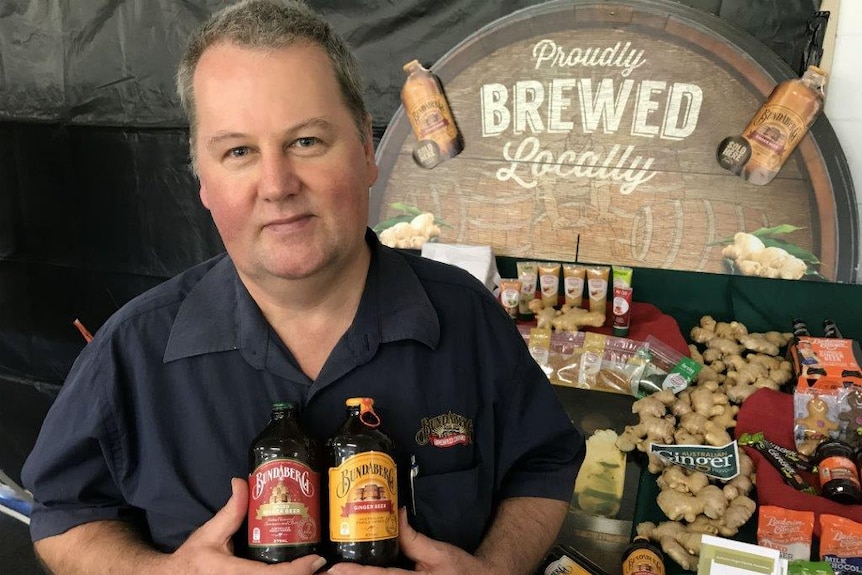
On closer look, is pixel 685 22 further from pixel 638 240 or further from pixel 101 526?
pixel 101 526

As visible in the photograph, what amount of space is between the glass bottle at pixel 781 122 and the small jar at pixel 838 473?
1.05 meters

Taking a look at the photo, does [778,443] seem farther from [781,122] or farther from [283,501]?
[283,501]

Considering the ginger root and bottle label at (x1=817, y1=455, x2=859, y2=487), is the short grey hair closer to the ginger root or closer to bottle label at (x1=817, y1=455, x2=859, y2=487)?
the ginger root

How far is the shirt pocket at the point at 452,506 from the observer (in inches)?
44.3

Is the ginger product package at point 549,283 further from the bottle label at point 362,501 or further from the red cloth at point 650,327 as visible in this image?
the bottle label at point 362,501

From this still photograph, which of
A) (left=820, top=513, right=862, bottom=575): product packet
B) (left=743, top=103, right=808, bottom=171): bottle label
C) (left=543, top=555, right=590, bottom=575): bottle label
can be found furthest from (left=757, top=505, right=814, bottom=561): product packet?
(left=743, top=103, right=808, bottom=171): bottle label

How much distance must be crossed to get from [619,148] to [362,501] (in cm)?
206

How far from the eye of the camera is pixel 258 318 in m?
1.13

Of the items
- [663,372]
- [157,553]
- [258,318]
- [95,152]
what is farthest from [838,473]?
[95,152]

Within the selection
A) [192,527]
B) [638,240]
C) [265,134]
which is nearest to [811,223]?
[638,240]

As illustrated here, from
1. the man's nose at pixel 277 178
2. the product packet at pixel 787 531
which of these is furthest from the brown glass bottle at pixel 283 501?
the product packet at pixel 787 531

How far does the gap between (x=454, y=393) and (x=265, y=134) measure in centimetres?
56

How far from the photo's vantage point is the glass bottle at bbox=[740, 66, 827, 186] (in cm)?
229

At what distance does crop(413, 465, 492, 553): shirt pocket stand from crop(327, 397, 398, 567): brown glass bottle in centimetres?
20
